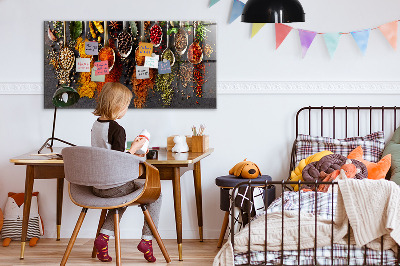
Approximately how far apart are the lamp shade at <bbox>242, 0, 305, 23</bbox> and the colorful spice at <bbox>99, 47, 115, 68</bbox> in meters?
1.46

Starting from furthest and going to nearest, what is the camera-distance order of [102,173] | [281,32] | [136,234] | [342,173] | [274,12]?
[136,234], [281,32], [342,173], [102,173], [274,12]

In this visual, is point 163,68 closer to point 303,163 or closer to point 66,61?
point 66,61

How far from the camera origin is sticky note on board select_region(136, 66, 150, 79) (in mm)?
4379

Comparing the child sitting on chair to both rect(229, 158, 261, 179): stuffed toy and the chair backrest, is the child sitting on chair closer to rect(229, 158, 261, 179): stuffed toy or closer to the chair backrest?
the chair backrest

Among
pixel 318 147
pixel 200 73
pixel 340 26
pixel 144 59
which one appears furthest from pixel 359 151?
pixel 144 59

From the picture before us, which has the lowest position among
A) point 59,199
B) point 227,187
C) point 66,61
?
point 59,199

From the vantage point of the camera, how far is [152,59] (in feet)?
14.4

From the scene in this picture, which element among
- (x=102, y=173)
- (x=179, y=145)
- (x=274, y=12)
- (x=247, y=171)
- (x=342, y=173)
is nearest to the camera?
(x=274, y=12)

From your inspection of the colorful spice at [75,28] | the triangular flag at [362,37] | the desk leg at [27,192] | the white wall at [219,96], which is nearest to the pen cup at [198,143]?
the white wall at [219,96]

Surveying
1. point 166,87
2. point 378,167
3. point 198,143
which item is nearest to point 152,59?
point 166,87

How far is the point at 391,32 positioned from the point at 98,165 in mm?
2318

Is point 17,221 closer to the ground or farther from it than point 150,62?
closer to the ground

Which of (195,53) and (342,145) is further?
(195,53)

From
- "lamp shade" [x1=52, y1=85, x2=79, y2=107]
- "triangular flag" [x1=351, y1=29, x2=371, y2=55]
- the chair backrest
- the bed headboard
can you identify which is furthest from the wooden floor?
"triangular flag" [x1=351, y1=29, x2=371, y2=55]
